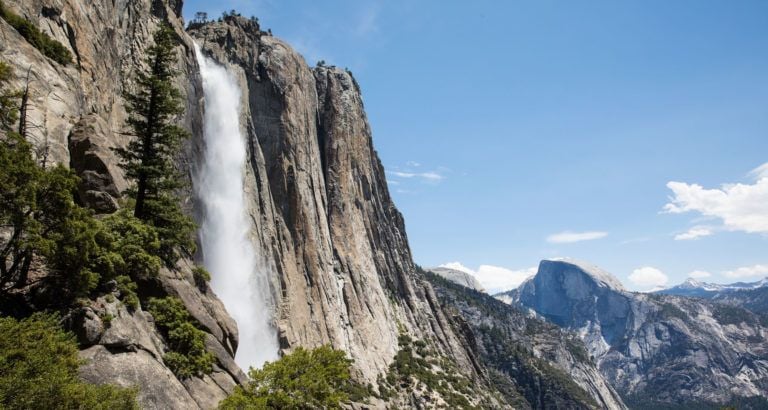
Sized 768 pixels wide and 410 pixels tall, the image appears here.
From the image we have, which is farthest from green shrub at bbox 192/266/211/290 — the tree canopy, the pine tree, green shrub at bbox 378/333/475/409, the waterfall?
green shrub at bbox 378/333/475/409

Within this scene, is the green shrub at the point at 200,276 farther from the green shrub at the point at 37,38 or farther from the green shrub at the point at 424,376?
the green shrub at the point at 424,376

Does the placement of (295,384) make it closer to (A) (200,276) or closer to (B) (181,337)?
(B) (181,337)

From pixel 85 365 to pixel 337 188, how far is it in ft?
227

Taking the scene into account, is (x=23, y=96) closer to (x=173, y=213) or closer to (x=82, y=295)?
(x=173, y=213)

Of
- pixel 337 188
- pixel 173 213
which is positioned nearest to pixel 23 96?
pixel 173 213

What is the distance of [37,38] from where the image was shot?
29406 millimetres

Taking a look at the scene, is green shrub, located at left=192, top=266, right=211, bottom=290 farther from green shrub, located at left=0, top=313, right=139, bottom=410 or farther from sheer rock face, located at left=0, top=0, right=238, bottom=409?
green shrub, located at left=0, top=313, right=139, bottom=410

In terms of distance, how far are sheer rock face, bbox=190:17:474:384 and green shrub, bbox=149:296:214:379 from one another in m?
35.3

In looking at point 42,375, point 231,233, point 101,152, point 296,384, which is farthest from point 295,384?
point 231,233

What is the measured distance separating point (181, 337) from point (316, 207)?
54.4 metres

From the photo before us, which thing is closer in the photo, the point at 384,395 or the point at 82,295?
the point at 82,295

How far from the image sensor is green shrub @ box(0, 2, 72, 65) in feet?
92.0

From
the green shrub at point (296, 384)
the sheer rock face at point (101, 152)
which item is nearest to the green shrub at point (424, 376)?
the green shrub at point (296, 384)

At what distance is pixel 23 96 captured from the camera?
2423 cm
